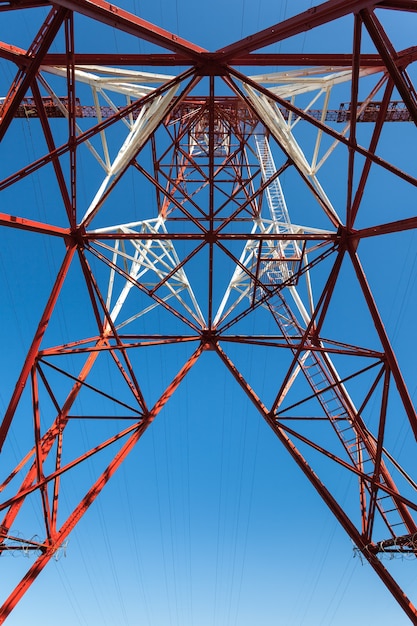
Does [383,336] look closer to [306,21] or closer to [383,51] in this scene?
[383,51]

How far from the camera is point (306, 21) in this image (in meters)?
7.38

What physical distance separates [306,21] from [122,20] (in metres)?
3.47

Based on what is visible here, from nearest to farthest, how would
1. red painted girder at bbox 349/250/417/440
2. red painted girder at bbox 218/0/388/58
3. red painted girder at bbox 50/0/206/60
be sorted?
red painted girder at bbox 218/0/388/58 → red painted girder at bbox 50/0/206/60 → red painted girder at bbox 349/250/417/440

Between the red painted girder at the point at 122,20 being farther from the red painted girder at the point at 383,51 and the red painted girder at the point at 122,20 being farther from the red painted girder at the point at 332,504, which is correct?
the red painted girder at the point at 332,504

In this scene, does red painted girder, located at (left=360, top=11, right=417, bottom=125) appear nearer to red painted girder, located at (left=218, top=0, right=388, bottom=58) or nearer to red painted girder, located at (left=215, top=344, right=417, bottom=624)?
red painted girder, located at (left=218, top=0, right=388, bottom=58)

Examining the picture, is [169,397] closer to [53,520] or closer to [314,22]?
[53,520]

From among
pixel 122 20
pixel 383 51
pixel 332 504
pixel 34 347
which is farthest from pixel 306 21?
pixel 332 504

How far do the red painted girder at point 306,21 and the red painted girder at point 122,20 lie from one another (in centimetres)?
155

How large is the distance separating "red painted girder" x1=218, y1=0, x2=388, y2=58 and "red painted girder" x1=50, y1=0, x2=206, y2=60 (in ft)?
5.07

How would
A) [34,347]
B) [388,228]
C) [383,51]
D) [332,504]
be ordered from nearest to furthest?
1. [383,51]
2. [388,228]
3. [34,347]
4. [332,504]

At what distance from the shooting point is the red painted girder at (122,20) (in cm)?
709

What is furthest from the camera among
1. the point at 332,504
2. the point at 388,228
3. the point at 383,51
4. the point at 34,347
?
the point at 332,504

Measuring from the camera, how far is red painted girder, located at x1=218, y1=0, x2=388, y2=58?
695cm

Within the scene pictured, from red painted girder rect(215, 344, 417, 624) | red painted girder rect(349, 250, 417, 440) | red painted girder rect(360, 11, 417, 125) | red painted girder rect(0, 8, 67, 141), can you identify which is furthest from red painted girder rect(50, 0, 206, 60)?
red painted girder rect(215, 344, 417, 624)
